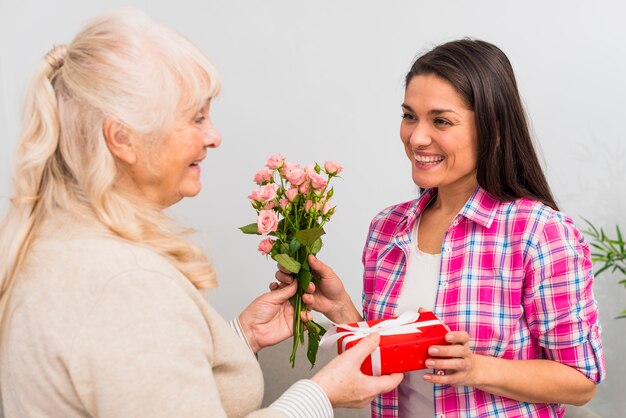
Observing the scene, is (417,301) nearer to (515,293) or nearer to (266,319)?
(515,293)

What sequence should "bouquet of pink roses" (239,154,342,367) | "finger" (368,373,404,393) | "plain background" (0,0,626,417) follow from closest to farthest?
"finger" (368,373,404,393) → "bouquet of pink roses" (239,154,342,367) → "plain background" (0,0,626,417)

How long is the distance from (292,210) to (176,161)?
495 millimetres

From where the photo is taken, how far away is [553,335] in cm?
154

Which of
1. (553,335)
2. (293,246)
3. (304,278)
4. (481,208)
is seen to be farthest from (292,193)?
(553,335)

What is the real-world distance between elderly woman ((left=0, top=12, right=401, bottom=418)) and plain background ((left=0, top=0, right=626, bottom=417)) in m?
1.54

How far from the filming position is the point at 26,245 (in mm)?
1146

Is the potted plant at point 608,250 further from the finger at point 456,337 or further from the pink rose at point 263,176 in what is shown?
the pink rose at point 263,176

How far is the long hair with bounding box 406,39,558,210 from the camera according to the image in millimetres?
1619

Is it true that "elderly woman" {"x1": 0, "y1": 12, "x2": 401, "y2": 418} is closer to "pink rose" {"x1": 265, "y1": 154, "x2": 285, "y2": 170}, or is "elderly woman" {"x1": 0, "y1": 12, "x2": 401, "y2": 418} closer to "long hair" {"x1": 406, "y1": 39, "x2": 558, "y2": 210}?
"pink rose" {"x1": 265, "y1": 154, "x2": 285, "y2": 170}

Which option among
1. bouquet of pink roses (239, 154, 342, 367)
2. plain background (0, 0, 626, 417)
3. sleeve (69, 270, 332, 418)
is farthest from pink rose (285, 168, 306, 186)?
plain background (0, 0, 626, 417)

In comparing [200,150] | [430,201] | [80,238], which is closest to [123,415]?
[80,238]

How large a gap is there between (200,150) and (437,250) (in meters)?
0.73

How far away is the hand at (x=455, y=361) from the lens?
4.78ft

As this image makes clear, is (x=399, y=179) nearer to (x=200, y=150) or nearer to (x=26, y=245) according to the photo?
(x=200, y=150)
